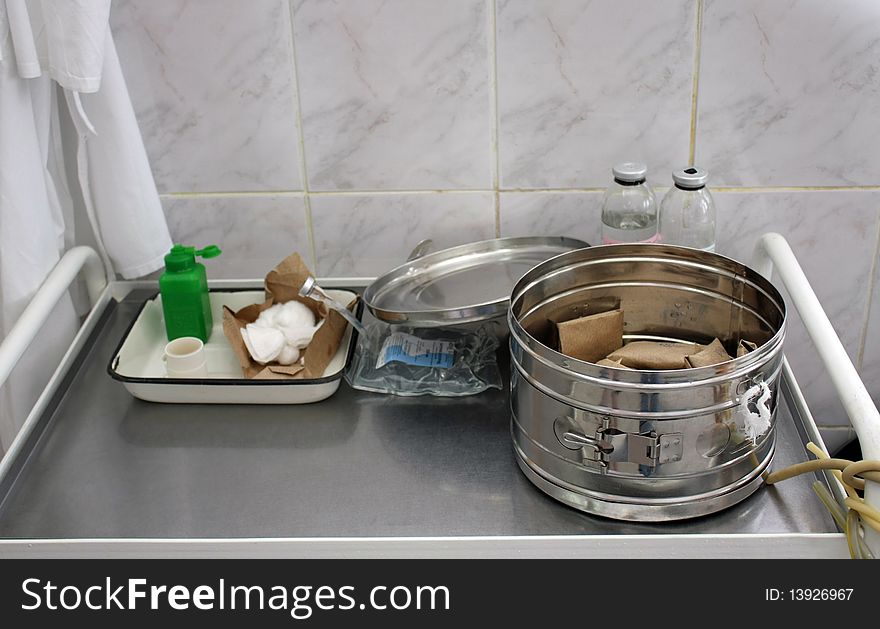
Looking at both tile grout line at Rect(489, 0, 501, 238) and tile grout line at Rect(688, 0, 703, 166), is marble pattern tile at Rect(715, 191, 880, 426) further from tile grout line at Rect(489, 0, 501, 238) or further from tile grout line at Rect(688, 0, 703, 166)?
tile grout line at Rect(489, 0, 501, 238)

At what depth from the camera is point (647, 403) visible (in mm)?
952

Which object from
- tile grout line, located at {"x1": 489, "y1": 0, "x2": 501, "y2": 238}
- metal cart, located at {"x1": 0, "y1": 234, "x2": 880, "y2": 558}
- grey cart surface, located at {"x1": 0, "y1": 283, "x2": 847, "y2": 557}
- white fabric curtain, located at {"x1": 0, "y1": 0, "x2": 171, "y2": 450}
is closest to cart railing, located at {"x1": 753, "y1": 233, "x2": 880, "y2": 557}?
metal cart, located at {"x1": 0, "y1": 234, "x2": 880, "y2": 558}

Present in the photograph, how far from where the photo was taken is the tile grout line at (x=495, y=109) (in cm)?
131

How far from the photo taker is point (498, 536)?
1.02m

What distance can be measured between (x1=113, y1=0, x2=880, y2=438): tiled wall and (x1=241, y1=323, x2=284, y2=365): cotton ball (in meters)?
0.22

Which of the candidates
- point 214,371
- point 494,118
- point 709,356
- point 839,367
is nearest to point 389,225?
point 494,118

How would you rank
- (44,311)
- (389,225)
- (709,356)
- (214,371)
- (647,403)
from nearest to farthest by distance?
(647,403) → (709,356) → (44,311) → (214,371) → (389,225)

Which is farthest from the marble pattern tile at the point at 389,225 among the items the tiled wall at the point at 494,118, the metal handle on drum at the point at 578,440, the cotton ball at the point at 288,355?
the metal handle on drum at the point at 578,440

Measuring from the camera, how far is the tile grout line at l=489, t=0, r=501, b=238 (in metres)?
1.31

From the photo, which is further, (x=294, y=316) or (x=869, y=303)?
(x=869, y=303)

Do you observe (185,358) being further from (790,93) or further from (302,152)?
(790,93)

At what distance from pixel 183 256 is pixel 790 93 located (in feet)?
2.78

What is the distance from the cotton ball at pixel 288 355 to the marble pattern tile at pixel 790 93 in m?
0.62

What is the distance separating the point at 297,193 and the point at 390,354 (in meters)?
0.31
